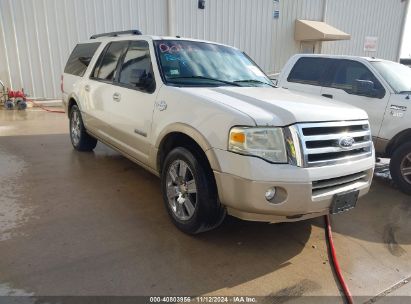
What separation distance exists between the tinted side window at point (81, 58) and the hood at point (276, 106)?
2.80m

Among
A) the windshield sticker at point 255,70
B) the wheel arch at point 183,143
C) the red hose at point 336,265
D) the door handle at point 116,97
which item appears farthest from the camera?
the windshield sticker at point 255,70

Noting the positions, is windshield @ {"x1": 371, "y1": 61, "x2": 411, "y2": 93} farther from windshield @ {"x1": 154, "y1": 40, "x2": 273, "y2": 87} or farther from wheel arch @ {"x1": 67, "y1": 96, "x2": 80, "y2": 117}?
wheel arch @ {"x1": 67, "y1": 96, "x2": 80, "y2": 117}

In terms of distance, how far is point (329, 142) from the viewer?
305 centimetres

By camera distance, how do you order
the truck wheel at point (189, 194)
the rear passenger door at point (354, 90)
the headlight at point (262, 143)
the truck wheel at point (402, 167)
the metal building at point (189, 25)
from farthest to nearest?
the metal building at point (189, 25) < the rear passenger door at point (354, 90) < the truck wheel at point (402, 167) < the truck wheel at point (189, 194) < the headlight at point (262, 143)

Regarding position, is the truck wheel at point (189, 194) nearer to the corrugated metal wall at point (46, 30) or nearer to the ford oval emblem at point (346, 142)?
the ford oval emblem at point (346, 142)

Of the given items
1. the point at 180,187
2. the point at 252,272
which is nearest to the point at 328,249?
the point at 252,272

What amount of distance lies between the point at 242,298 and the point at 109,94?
3.15 metres

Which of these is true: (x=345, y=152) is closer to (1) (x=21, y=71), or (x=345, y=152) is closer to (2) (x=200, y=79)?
(2) (x=200, y=79)

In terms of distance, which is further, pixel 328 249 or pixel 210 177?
pixel 328 249

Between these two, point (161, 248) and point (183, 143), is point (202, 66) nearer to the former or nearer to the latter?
point (183, 143)

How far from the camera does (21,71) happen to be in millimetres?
10789

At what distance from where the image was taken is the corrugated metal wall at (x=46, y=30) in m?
10.4

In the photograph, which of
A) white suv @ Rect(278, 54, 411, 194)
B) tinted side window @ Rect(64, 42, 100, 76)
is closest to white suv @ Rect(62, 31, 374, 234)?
tinted side window @ Rect(64, 42, 100, 76)

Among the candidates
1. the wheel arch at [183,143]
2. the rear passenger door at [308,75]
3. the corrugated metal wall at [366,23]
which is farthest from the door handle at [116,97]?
the corrugated metal wall at [366,23]
